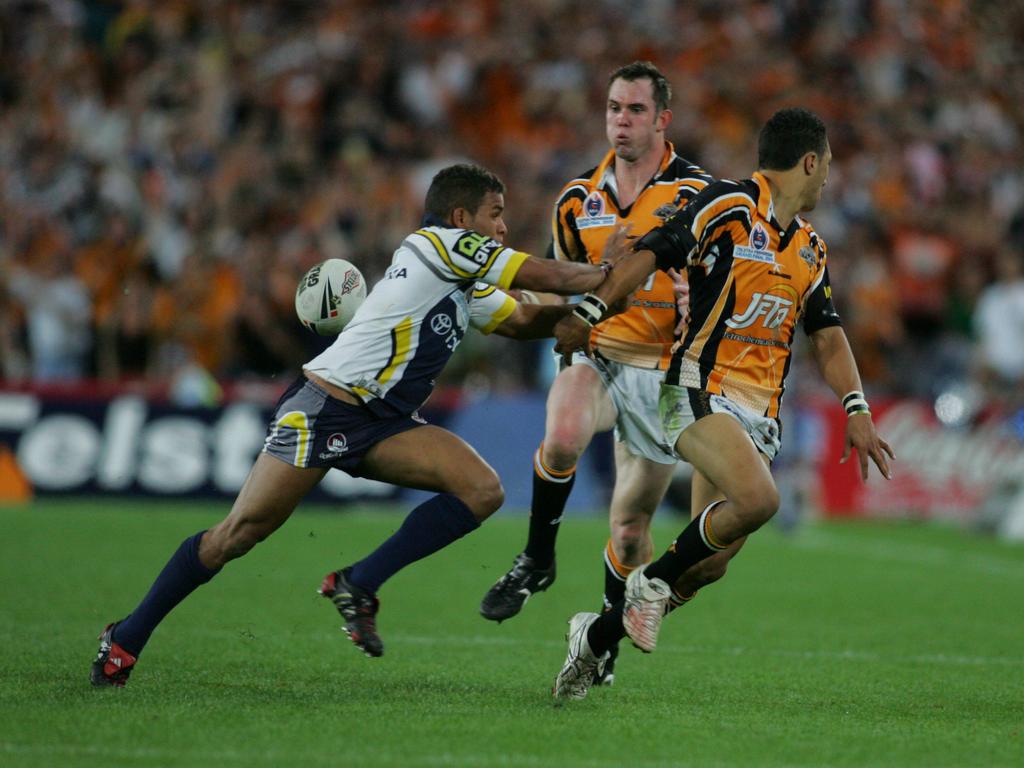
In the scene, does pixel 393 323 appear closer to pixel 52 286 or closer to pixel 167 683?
pixel 167 683

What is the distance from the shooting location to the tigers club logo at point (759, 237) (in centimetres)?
682

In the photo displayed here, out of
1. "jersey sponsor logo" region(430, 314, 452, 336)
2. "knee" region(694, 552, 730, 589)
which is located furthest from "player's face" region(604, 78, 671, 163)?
"knee" region(694, 552, 730, 589)

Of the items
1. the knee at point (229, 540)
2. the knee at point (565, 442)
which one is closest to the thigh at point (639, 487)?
the knee at point (565, 442)

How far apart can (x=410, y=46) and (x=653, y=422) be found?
520 inches

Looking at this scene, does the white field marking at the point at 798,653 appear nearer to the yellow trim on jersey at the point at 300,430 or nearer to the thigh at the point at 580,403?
the thigh at the point at 580,403

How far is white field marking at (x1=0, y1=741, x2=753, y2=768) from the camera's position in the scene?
5219mm

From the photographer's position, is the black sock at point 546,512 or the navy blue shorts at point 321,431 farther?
the black sock at point 546,512

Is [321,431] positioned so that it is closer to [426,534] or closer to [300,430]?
[300,430]

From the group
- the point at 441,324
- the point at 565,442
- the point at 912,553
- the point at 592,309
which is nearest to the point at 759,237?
the point at 592,309

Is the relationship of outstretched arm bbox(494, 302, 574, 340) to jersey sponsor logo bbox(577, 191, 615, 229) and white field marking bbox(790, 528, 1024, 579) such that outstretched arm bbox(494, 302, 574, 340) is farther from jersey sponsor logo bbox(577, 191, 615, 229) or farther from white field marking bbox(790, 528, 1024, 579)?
white field marking bbox(790, 528, 1024, 579)

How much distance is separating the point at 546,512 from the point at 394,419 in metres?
1.01

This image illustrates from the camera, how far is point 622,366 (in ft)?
25.0

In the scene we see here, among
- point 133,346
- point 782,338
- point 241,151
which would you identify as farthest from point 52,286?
point 782,338

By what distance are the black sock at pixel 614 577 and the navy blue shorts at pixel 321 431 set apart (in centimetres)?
146
